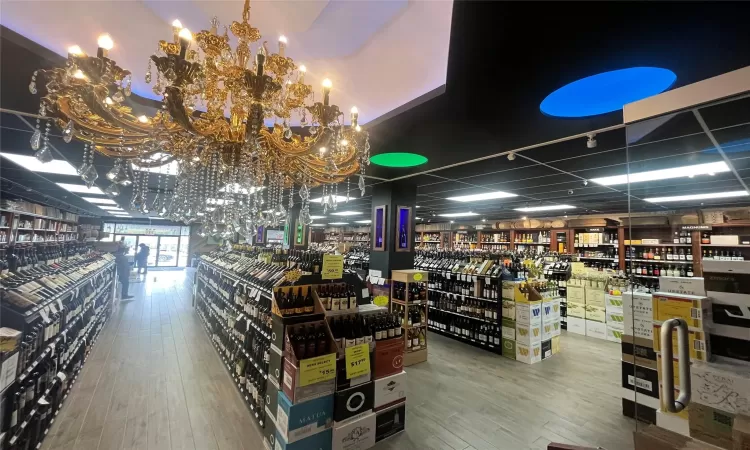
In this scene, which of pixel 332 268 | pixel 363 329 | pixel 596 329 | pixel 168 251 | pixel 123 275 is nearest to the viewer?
pixel 363 329

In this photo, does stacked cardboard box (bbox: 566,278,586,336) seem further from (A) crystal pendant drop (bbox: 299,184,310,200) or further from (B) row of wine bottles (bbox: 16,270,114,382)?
(B) row of wine bottles (bbox: 16,270,114,382)

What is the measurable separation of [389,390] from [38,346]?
2971 millimetres

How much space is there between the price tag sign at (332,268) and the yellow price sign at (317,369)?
0.80 metres

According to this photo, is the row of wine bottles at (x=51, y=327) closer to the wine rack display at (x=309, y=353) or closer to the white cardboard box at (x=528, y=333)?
the wine rack display at (x=309, y=353)

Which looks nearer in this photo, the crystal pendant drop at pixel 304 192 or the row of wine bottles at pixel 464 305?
the crystal pendant drop at pixel 304 192

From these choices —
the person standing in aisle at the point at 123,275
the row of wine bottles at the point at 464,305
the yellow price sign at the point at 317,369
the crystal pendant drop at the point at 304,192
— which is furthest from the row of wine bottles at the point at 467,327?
the person standing in aisle at the point at 123,275

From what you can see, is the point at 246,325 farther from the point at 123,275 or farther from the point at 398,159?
the point at 123,275

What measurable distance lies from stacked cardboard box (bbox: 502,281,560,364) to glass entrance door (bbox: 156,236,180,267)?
20.2m

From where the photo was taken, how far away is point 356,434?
250 centimetres

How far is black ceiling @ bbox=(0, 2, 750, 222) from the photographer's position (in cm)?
139

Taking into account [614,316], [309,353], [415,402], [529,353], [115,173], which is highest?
[115,173]

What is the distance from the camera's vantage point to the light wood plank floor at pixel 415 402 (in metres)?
2.68

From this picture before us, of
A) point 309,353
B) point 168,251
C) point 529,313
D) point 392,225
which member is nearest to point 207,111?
point 309,353

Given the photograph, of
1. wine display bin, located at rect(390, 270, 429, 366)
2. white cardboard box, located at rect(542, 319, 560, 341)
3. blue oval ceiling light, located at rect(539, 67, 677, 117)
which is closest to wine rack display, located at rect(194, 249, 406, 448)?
wine display bin, located at rect(390, 270, 429, 366)
